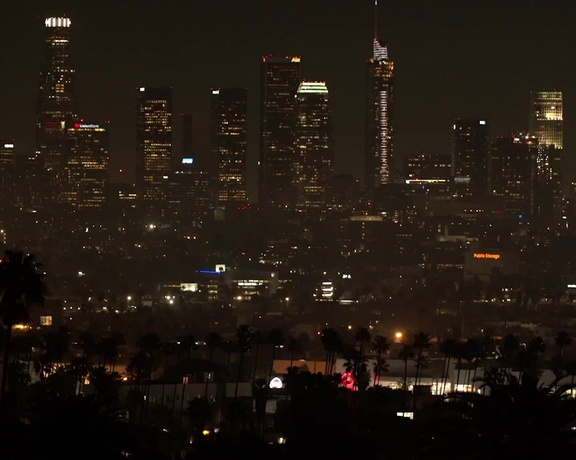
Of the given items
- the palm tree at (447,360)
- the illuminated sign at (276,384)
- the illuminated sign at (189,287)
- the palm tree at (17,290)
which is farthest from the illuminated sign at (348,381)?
the illuminated sign at (189,287)

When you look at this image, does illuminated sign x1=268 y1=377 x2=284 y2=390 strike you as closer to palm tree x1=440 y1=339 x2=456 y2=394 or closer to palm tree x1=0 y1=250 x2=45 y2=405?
palm tree x1=440 y1=339 x2=456 y2=394

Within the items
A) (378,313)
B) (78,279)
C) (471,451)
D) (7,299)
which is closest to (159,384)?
(7,299)

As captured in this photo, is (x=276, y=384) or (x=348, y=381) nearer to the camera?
(x=348, y=381)

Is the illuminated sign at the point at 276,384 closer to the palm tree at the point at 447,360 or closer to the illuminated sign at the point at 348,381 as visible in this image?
the illuminated sign at the point at 348,381

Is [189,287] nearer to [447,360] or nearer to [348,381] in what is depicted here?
[447,360]

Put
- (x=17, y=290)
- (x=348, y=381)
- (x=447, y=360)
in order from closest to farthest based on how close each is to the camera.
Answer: (x=17, y=290), (x=348, y=381), (x=447, y=360)

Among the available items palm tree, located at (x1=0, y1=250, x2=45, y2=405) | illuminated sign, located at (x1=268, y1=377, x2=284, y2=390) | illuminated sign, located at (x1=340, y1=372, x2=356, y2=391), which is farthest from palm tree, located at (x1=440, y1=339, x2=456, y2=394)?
palm tree, located at (x1=0, y1=250, x2=45, y2=405)

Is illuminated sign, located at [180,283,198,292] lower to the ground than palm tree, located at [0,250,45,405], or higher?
A: lower

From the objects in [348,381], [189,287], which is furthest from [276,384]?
[189,287]

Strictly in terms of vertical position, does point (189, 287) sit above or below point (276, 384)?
below
